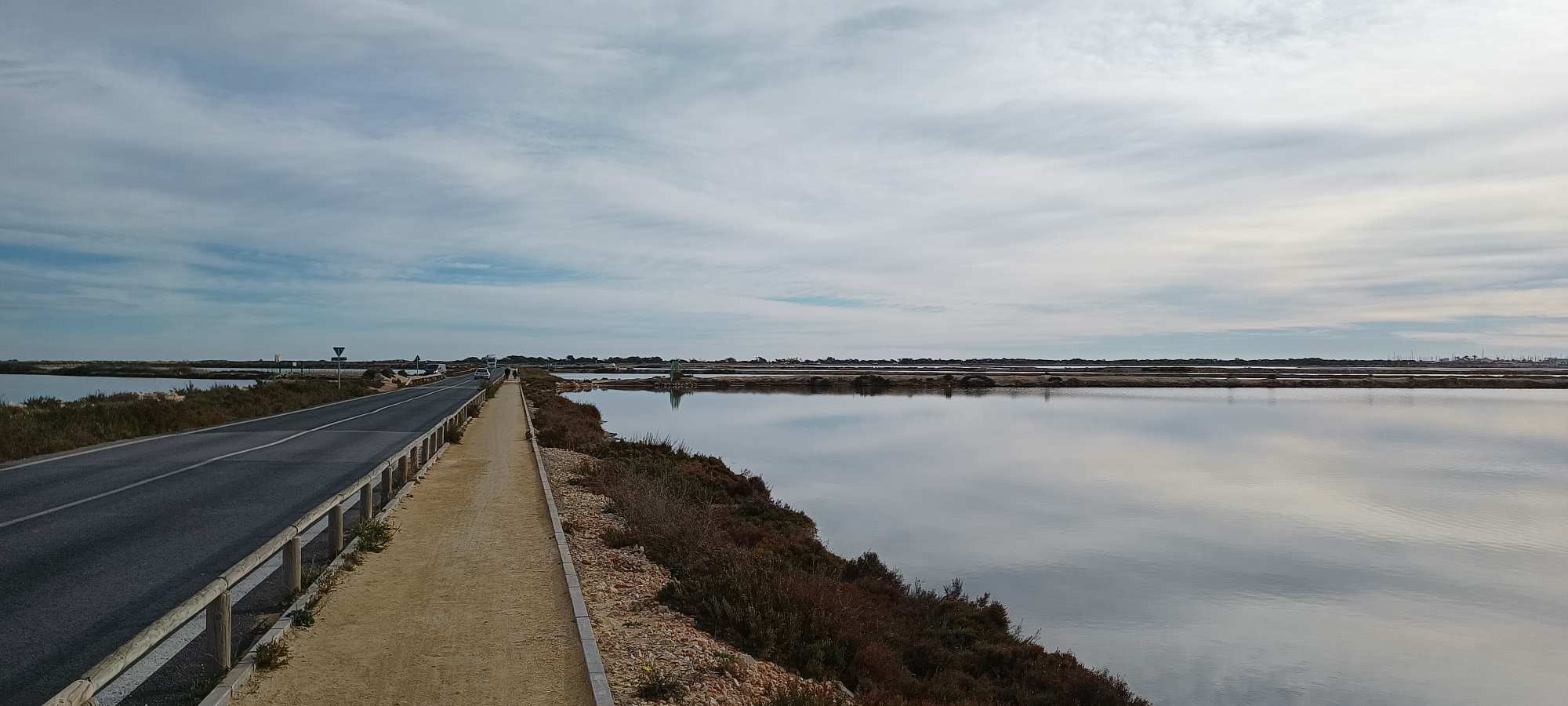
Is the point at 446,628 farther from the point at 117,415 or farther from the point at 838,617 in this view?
the point at 117,415

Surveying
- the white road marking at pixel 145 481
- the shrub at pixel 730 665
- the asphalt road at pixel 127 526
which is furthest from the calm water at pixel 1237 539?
the white road marking at pixel 145 481

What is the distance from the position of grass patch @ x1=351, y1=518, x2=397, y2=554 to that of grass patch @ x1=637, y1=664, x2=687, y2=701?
5.54m

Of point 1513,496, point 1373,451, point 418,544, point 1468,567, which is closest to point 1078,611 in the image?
point 1468,567

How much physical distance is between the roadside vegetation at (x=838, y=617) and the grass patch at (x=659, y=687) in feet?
2.84

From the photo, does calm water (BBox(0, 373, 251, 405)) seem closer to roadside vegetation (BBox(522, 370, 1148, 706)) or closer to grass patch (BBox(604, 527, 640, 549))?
grass patch (BBox(604, 527, 640, 549))

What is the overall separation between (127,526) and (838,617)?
9.73m

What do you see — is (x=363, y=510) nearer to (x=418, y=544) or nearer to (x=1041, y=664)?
(x=418, y=544)

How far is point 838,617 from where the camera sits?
31.5 feet

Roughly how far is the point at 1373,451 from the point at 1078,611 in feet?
98.8

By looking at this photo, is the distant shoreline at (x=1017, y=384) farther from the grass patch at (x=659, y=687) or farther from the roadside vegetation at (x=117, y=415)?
the grass patch at (x=659, y=687)

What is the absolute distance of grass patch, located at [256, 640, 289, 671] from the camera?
6621mm

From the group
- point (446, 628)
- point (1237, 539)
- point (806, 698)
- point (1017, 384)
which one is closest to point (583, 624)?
point (446, 628)

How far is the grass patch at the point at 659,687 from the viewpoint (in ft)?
21.8

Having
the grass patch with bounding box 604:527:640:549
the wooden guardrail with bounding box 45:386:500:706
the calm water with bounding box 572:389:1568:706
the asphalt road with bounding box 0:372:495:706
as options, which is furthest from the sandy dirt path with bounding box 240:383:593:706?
the calm water with bounding box 572:389:1568:706
